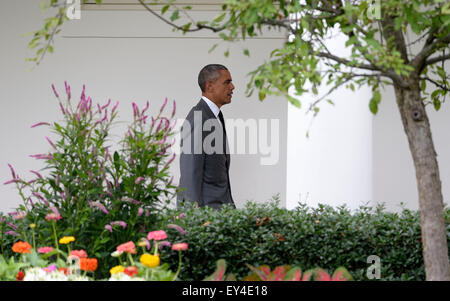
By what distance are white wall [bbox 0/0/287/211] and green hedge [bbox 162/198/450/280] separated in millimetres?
4712

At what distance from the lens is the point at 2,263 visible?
9.91 feet

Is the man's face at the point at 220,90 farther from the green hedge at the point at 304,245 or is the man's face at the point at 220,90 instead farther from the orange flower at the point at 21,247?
the orange flower at the point at 21,247

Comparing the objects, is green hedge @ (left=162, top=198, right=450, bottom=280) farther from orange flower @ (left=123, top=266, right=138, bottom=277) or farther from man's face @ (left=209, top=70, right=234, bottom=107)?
man's face @ (left=209, top=70, right=234, bottom=107)

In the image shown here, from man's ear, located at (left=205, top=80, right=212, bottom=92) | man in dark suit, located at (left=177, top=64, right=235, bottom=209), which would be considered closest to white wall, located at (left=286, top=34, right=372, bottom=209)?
man in dark suit, located at (left=177, top=64, right=235, bottom=209)

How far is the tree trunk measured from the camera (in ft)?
9.52

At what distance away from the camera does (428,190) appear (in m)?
2.91

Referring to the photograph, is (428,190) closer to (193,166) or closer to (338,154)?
(338,154)

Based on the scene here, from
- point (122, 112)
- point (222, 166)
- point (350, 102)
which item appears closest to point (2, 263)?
point (222, 166)

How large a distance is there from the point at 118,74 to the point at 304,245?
18.3 ft

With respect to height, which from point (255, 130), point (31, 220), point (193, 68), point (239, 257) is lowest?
point (239, 257)

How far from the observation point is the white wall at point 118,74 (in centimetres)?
855

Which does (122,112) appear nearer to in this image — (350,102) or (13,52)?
(13,52)

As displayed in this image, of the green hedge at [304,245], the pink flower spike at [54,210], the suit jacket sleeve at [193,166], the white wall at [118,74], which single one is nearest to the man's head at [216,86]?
the suit jacket sleeve at [193,166]
